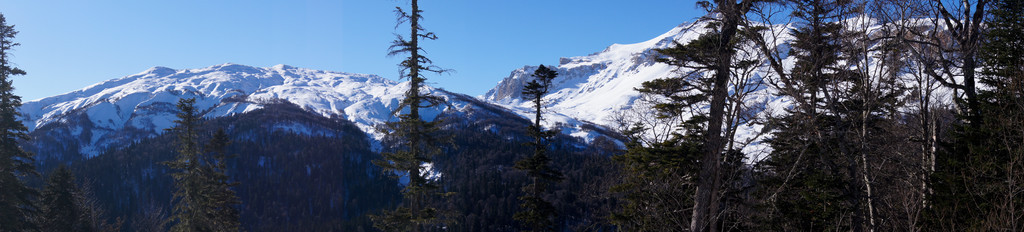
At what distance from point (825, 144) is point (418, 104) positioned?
11.3 metres

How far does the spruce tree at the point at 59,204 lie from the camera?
29.5 m

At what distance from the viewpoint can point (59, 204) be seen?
29984 mm

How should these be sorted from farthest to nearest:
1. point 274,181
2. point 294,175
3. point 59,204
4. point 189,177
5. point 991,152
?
point 294,175 < point 274,181 < point 59,204 < point 189,177 < point 991,152

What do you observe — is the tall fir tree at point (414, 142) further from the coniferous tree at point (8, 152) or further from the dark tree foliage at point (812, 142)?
the coniferous tree at point (8, 152)

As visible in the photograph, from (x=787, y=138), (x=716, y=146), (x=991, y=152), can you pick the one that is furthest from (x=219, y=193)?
(x=991, y=152)

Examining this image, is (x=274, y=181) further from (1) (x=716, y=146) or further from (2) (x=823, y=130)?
(1) (x=716, y=146)

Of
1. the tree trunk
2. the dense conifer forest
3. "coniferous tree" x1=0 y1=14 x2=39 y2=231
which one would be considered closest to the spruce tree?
the dense conifer forest

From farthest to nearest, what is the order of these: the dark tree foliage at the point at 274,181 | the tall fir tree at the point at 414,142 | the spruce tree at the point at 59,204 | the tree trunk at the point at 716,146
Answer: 1. the dark tree foliage at the point at 274,181
2. the spruce tree at the point at 59,204
3. the tall fir tree at the point at 414,142
4. the tree trunk at the point at 716,146

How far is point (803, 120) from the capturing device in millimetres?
9703

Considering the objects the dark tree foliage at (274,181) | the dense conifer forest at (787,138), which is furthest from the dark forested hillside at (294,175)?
the dense conifer forest at (787,138)

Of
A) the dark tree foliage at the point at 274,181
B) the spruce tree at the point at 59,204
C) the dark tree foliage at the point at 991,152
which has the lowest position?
the dark tree foliage at the point at 274,181

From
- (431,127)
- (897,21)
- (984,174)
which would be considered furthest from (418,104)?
(984,174)

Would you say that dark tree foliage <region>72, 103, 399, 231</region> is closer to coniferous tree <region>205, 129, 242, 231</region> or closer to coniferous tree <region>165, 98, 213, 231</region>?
Result: coniferous tree <region>205, 129, 242, 231</region>

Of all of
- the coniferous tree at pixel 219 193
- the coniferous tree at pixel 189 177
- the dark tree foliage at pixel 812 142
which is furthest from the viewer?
the coniferous tree at pixel 219 193
